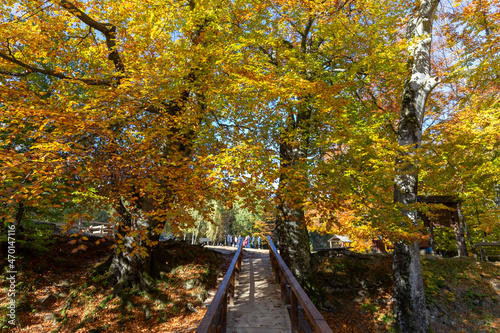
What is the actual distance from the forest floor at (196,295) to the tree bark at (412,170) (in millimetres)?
2141

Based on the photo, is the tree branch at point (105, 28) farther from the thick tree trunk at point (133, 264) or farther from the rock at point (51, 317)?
the rock at point (51, 317)

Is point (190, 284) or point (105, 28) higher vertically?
point (105, 28)

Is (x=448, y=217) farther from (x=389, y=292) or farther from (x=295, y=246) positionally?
(x=295, y=246)

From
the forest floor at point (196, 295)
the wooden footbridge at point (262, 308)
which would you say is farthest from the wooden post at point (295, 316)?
the forest floor at point (196, 295)

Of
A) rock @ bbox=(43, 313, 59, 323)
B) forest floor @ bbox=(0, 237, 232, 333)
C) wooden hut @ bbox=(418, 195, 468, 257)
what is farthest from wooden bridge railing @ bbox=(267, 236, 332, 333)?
wooden hut @ bbox=(418, 195, 468, 257)

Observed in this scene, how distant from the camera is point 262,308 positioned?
19.7ft

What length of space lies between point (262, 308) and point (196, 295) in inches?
142

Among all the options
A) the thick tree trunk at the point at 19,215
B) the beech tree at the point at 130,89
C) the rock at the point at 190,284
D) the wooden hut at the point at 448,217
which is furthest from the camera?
the wooden hut at the point at 448,217

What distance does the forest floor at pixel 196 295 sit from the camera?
24.6 feet

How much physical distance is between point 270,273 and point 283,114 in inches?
239

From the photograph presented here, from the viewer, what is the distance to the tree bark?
22.3 feet

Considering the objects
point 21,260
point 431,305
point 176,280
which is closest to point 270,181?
point 176,280

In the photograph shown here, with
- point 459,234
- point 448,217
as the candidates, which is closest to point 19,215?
point 448,217

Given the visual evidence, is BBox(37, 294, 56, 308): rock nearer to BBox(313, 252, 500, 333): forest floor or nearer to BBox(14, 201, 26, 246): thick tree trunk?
BBox(14, 201, 26, 246): thick tree trunk
